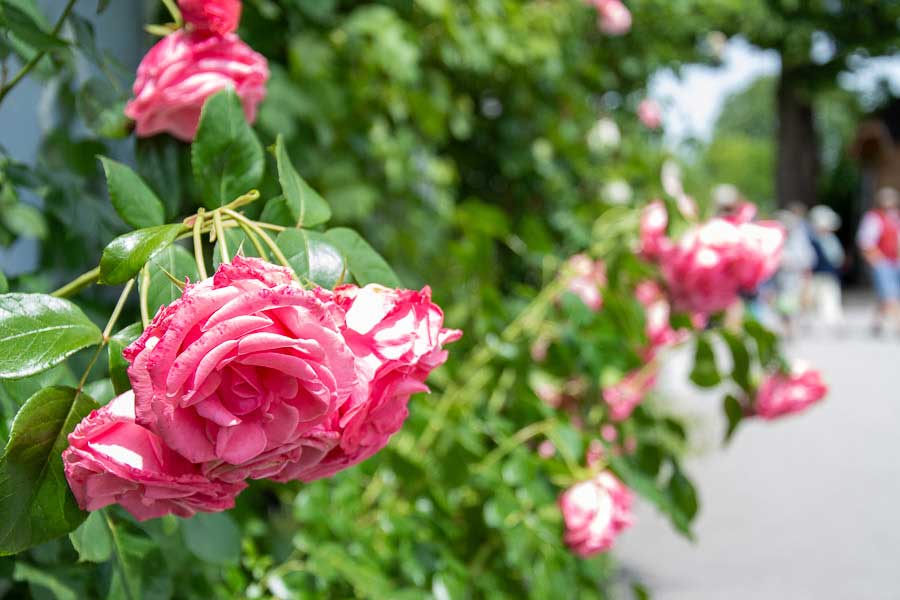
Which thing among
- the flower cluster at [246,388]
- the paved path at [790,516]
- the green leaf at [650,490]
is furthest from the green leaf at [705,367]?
the paved path at [790,516]

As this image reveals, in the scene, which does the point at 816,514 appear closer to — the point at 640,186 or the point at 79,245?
the point at 640,186

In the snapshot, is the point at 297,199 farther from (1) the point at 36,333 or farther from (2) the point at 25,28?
(2) the point at 25,28

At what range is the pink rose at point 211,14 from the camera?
90cm

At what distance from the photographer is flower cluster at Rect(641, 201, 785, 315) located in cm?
171

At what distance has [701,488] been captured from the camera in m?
5.23

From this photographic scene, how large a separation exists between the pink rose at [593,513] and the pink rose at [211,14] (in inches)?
41.0

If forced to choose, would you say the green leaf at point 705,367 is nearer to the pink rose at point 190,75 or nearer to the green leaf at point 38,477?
the pink rose at point 190,75

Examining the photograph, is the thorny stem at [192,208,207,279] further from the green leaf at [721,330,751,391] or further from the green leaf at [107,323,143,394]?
the green leaf at [721,330,751,391]

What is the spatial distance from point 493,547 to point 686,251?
65cm

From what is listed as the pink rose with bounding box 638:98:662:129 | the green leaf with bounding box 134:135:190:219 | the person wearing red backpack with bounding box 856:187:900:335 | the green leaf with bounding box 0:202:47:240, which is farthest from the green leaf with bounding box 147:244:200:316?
the person wearing red backpack with bounding box 856:187:900:335

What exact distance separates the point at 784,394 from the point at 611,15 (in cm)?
253

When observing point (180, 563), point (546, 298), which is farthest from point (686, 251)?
point (180, 563)

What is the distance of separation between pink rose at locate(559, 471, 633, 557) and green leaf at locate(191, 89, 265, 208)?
101 cm

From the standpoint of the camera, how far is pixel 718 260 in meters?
1.72
